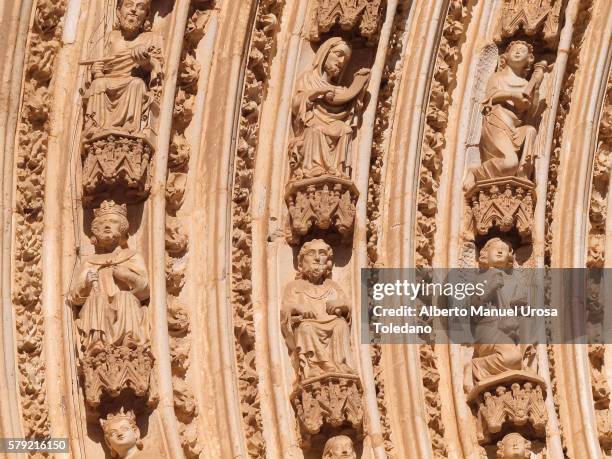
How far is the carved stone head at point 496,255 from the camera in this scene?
70.9ft

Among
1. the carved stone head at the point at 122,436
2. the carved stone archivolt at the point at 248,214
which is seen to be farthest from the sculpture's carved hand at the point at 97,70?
the carved stone head at the point at 122,436

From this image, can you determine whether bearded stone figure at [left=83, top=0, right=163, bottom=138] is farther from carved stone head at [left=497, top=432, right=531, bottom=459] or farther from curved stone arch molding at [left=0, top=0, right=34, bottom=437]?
carved stone head at [left=497, top=432, right=531, bottom=459]

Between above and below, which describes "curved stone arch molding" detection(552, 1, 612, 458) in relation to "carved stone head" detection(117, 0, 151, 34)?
below

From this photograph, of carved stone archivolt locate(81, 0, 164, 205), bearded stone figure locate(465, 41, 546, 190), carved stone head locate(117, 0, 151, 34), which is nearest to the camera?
carved stone archivolt locate(81, 0, 164, 205)

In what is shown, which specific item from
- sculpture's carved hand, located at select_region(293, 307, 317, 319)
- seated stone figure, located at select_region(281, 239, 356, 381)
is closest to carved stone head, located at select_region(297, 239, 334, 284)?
seated stone figure, located at select_region(281, 239, 356, 381)

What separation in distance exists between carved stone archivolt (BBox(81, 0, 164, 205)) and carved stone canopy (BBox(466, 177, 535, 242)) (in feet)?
9.89

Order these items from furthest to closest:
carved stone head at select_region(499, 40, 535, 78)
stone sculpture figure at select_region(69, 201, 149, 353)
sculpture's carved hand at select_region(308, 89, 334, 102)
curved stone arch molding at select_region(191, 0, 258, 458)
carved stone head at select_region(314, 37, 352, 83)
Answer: carved stone head at select_region(499, 40, 535, 78), carved stone head at select_region(314, 37, 352, 83), sculpture's carved hand at select_region(308, 89, 334, 102), curved stone arch molding at select_region(191, 0, 258, 458), stone sculpture figure at select_region(69, 201, 149, 353)

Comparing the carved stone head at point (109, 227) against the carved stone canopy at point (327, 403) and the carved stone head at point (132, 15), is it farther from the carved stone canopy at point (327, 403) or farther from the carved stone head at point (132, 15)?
the carved stone canopy at point (327, 403)

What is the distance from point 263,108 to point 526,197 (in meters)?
2.43

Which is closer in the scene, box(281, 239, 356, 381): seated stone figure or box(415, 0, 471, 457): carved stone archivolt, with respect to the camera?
box(281, 239, 356, 381): seated stone figure

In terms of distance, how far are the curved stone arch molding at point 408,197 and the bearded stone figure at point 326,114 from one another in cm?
47

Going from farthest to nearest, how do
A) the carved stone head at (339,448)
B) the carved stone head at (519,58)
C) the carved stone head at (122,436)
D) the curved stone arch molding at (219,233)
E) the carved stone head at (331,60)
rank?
the carved stone head at (519,58), the carved stone head at (331,60), the carved stone head at (339,448), the curved stone arch molding at (219,233), the carved stone head at (122,436)

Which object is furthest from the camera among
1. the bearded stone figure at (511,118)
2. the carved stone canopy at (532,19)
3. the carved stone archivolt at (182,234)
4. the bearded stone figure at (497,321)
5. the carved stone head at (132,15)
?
the carved stone canopy at (532,19)

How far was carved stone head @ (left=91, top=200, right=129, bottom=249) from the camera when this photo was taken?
20.2m
